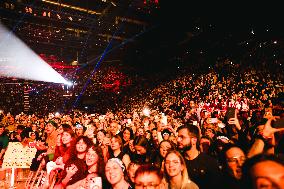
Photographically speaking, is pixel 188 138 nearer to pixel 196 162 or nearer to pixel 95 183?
pixel 196 162

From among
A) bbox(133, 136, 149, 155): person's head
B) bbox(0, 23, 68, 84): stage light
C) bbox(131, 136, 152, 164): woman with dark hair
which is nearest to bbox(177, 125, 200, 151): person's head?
bbox(131, 136, 152, 164): woman with dark hair

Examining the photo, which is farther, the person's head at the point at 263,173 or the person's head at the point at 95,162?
the person's head at the point at 95,162

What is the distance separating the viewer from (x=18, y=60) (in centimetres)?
1975

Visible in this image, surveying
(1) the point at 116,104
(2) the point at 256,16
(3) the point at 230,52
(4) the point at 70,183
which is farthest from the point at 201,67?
(4) the point at 70,183

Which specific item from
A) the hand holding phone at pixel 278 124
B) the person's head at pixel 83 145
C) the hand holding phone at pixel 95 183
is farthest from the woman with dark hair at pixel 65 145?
the hand holding phone at pixel 278 124

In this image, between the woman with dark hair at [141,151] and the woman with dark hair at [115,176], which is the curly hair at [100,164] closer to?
the woman with dark hair at [115,176]

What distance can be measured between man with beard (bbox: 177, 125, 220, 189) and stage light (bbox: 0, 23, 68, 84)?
15.8 m

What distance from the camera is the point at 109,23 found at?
64.9 feet

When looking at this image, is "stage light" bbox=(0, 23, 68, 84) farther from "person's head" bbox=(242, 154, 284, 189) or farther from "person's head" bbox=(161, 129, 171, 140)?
"person's head" bbox=(242, 154, 284, 189)

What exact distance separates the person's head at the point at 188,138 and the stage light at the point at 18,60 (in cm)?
1575

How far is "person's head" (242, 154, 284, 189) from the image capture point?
62.2 inches

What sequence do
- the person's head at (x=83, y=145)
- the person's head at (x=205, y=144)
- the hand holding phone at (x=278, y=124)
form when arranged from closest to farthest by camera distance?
the hand holding phone at (x=278, y=124) < the person's head at (x=83, y=145) < the person's head at (x=205, y=144)

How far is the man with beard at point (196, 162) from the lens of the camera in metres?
3.34

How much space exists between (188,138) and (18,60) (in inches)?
723
